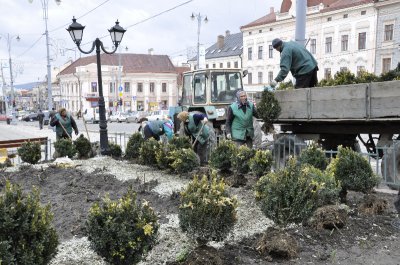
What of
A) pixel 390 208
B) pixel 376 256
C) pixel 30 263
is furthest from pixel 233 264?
pixel 390 208

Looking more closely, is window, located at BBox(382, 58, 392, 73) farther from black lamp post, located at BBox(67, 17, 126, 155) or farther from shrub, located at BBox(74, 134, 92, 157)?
shrub, located at BBox(74, 134, 92, 157)

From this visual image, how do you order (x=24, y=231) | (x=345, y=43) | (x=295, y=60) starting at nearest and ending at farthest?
1. (x=24, y=231)
2. (x=295, y=60)
3. (x=345, y=43)

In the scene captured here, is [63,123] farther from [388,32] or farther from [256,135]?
[388,32]

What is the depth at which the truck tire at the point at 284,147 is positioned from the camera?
26.1 ft

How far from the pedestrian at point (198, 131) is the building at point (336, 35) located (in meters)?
27.5

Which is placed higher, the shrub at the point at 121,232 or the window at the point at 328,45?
the window at the point at 328,45

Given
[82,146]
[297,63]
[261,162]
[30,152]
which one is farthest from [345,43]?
[261,162]

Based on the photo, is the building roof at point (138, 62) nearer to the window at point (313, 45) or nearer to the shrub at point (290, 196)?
the window at point (313, 45)

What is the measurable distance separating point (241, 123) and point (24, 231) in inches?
228

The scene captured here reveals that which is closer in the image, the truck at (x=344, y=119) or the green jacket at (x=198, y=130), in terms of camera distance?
the truck at (x=344, y=119)

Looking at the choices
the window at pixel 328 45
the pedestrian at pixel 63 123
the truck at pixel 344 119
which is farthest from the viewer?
the window at pixel 328 45

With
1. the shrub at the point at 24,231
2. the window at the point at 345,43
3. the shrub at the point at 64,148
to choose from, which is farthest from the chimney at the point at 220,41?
the shrub at the point at 24,231

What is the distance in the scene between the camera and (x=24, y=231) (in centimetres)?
300

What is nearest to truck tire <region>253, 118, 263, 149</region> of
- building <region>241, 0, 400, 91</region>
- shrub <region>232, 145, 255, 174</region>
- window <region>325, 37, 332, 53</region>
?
shrub <region>232, 145, 255, 174</region>
